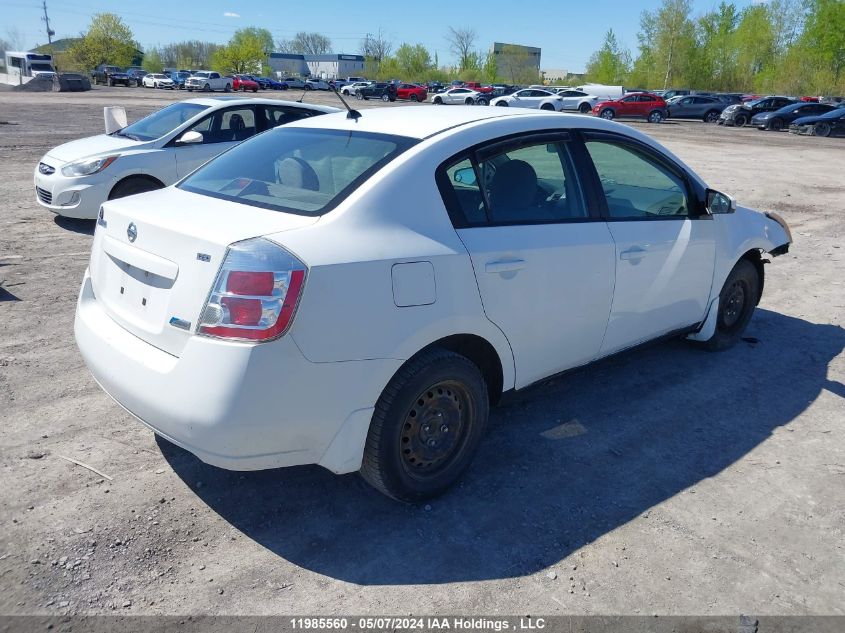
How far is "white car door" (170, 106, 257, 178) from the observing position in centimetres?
889

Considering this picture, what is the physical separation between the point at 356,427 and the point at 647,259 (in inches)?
87.6

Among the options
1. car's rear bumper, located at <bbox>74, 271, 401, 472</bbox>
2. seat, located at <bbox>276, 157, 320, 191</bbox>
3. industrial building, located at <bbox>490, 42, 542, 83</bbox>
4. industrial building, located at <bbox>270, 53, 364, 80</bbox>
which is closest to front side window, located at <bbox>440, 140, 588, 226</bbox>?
seat, located at <bbox>276, 157, 320, 191</bbox>

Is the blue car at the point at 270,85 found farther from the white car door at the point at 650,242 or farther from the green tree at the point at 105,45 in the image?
the white car door at the point at 650,242

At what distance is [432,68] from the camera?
110438mm

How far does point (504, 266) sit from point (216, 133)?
6.99 meters

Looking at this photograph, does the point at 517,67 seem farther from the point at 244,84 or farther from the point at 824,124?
the point at 824,124

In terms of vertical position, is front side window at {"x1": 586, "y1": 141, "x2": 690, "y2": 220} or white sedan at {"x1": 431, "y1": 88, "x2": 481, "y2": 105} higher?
front side window at {"x1": 586, "y1": 141, "x2": 690, "y2": 220}

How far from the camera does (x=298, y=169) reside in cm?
342

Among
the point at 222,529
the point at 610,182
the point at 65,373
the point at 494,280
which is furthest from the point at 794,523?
the point at 65,373

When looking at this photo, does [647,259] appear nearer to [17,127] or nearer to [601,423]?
[601,423]

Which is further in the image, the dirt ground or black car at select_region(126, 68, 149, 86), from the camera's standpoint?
black car at select_region(126, 68, 149, 86)

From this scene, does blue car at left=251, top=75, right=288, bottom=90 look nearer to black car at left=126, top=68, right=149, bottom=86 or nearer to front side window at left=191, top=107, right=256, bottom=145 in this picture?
black car at left=126, top=68, right=149, bottom=86

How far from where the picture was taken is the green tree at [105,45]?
92250 mm

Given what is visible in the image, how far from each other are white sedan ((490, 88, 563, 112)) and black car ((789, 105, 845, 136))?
1381 centimetres
